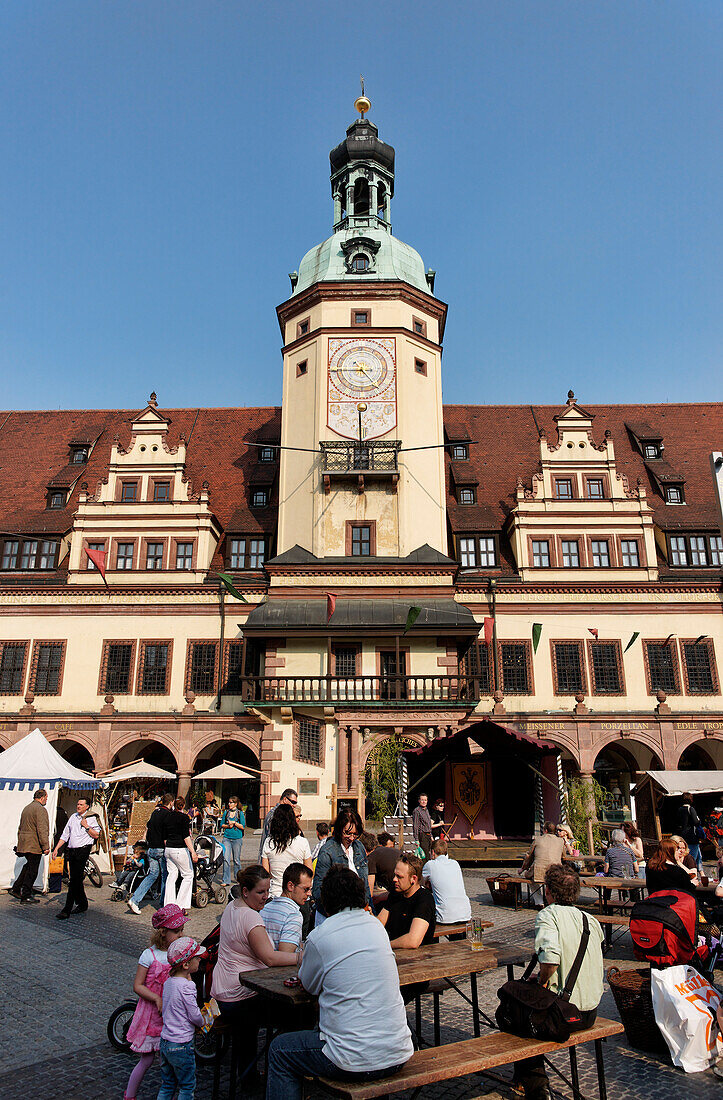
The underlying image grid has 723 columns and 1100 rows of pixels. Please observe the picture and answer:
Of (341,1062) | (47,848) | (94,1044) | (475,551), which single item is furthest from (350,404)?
(341,1062)

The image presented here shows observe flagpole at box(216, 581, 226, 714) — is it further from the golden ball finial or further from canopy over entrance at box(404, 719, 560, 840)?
the golden ball finial

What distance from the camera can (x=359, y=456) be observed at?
3141 cm

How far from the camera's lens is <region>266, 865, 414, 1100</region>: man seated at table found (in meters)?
4.73

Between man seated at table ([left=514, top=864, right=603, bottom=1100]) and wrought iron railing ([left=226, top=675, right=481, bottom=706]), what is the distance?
21.8 meters

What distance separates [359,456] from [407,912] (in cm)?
2513

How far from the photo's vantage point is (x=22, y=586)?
31875mm

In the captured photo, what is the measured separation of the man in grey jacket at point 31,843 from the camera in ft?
48.9

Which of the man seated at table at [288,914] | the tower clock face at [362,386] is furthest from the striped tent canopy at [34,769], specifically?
the tower clock face at [362,386]

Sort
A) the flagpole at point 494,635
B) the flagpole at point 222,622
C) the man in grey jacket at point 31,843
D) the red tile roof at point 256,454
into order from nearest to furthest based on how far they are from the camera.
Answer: the man in grey jacket at point 31,843 < the flagpole at point 494,635 < the flagpole at point 222,622 < the red tile roof at point 256,454

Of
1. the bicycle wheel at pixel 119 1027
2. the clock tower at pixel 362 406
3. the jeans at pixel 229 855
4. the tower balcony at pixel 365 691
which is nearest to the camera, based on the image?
the bicycle wheel at pixel 119 1027

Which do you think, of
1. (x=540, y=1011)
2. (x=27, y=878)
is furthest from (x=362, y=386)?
(x=540, y=1011)

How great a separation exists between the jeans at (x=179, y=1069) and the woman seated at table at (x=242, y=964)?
1.39ft

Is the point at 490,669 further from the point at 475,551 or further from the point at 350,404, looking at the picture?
the point at 350,404

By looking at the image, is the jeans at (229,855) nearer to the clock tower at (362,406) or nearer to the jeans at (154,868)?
the jeans at (154,868)
